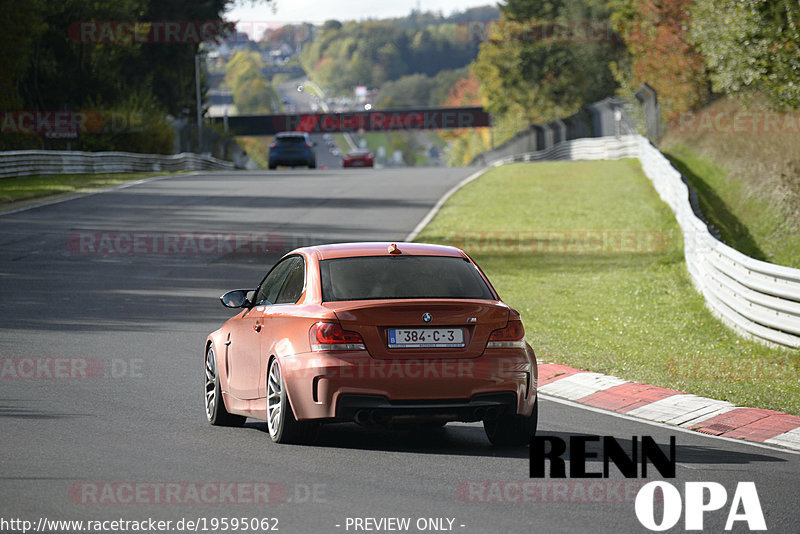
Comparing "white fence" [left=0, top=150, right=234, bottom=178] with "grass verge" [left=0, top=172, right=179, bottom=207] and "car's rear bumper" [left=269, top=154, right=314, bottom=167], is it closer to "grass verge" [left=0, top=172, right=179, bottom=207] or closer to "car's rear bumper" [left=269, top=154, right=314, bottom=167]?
"grass verge" [left=0, top=172, right=179, bottom=207]

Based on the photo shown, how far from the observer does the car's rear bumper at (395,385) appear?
8.45 meters

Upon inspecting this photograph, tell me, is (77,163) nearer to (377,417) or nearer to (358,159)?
(358,159)

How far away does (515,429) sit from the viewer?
8984 mm

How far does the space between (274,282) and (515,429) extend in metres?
2.42

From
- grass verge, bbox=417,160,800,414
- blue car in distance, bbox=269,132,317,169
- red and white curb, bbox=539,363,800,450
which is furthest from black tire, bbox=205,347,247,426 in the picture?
blue car in distance, bbox=269,132,317,169

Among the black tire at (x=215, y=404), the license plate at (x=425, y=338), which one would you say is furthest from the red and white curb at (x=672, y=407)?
the black tire at (x=215, y=404)

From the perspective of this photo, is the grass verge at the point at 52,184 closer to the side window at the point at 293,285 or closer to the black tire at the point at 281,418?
the side window at the point at 293,285

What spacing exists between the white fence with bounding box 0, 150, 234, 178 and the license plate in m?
38.3

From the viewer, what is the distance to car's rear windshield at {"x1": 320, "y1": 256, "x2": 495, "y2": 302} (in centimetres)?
894

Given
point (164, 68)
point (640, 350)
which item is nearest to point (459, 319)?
point (640, 350)

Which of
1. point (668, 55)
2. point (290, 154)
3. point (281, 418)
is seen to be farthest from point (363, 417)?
point (290, 154)

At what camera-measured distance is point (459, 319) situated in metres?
8.62

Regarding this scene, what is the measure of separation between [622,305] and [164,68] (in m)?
64.8

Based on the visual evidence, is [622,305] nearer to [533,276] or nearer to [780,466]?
[533,276]
